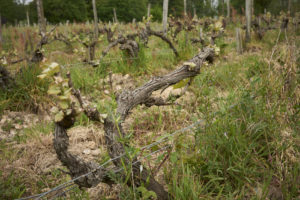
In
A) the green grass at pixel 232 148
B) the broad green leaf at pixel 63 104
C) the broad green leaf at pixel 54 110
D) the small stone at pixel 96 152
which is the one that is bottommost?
the small stone at pixel 96 152

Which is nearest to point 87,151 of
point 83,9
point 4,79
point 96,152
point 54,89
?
point 96,152

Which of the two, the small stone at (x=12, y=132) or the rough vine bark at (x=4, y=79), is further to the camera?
the rough vine bark at (x=4, y=79)

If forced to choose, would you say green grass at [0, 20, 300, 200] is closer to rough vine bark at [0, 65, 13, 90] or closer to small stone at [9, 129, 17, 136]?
small stone at [9, 129, 17, 136]

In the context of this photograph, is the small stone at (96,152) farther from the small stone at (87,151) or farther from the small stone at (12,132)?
the small stone at (12,132)

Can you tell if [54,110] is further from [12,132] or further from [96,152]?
[12,132]

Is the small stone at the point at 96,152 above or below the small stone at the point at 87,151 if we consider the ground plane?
below

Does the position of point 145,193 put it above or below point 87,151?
above

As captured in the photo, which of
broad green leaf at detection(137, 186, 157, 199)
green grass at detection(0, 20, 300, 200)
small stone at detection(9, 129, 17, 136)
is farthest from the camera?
small stone at detection(9, 129, 17, 136)

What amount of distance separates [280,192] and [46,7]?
1375 inches

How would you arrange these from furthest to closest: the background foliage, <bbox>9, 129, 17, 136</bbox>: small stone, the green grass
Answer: the background foliage
<bbox>9, 129, 17, 136</bbox>: small stone
the green grass

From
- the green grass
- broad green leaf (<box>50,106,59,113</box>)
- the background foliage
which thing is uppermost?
the background foliage

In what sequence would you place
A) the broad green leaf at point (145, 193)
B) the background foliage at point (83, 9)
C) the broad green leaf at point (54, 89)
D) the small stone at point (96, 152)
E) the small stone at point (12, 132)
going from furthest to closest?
1. the background foliage at point (83, 9)
2. the small stone at point (12, 132)
3. the small stone at point (96, 152)
4. the broad green leaf at point (145, 193)
5. the broad green leaf at point (54, 89)

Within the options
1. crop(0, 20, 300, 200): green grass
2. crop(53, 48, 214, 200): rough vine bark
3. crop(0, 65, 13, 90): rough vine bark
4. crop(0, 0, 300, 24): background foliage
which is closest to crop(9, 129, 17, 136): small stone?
crop(0, 20, 300, 200): green grass

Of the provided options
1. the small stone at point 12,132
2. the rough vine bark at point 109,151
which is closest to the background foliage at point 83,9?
the small stone at point 12,132
